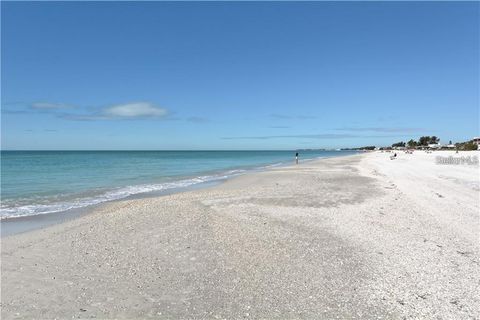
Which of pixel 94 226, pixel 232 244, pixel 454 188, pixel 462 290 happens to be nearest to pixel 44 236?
pixel 94 226

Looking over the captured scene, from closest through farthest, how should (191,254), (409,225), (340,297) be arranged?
1. (340,297)
2. (191,254)
3. (409,225)

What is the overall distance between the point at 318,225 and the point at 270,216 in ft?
5.76

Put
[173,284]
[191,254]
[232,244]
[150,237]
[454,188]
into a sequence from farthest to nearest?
[454,188]
[150,237]
[232,244]
[191,254]
[173,284]

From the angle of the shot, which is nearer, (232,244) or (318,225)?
→ (232,244)

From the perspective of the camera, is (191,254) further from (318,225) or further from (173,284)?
(318,225)

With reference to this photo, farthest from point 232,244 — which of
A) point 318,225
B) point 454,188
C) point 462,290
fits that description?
point 454,188

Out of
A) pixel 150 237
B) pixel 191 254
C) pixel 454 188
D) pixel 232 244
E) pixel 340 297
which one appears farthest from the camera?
pixel 454 188

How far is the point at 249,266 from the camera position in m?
6.25

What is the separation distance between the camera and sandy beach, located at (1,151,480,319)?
475cm

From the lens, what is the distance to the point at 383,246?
7438 millimetres

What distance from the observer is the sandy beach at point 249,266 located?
475 centimetres

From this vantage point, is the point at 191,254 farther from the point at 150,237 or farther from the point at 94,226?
the point at 94,226

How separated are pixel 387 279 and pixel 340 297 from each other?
1.17m

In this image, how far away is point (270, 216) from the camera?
421 inches
